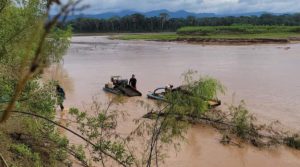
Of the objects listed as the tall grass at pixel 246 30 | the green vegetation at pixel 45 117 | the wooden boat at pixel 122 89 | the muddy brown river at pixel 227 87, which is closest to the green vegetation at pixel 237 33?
the tall grass at pixel 246 30

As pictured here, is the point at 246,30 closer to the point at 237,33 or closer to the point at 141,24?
the point at 237,33

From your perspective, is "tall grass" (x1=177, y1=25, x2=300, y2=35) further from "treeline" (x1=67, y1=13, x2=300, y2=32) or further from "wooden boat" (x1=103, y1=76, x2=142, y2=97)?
"wooden boat" (x1=103, y1=76, x2=142, y2=97)

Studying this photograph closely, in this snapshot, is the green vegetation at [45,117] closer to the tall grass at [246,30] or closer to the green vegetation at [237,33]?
the green vegetation at [237,33]

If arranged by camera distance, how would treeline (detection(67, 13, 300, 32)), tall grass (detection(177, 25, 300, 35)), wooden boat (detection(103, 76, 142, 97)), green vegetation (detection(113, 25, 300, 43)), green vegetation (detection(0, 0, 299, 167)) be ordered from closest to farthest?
green vegetation (detection(0, 0, 299, 167)), wooden boat (detection(103, 76, 142, 97)), green vegetation (detection(113, 25, 300, 43)), tall grass (detection(177, 25, 300, 35)), treeline (detection(67, 13, 300, 32))

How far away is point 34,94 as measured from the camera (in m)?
10.9

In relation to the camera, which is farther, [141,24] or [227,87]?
[141,24]

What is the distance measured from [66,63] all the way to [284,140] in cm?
3925

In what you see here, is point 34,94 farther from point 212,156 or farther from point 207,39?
point 207,39

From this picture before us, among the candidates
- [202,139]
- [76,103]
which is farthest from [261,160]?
[76,103]

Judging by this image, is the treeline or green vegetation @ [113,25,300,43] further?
the treeline

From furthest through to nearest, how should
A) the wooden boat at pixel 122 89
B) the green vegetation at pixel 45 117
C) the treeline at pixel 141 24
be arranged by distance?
the treeline at pixel 141 24 → the wooden boat at pixel 122 89 → the green vegetation at pixel 45 117

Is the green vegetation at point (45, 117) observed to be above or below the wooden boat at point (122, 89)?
above

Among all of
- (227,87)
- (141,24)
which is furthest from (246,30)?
(227,87)

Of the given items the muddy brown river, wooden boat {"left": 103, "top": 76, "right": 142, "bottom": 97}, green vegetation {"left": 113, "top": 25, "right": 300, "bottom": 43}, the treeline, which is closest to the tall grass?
green vegetation {"left": 113, "top": 25, "right": 300, "bottom": 43}
